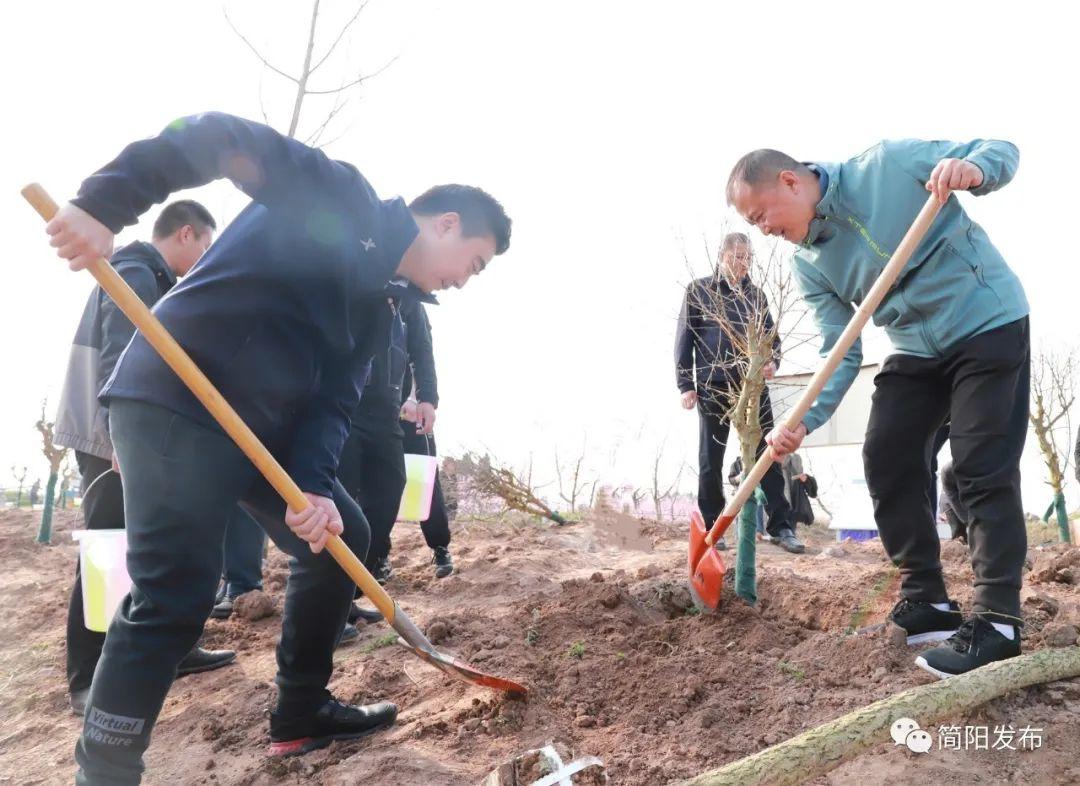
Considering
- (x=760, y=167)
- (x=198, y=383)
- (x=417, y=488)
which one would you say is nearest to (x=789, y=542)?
(x=417, y=488)

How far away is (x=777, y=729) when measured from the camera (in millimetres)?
2107

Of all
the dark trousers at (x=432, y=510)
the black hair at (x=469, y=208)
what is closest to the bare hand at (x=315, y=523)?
the black hair at (x=469, y=208)

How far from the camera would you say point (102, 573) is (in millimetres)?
2771

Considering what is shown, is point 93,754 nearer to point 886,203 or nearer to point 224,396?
point 224,396

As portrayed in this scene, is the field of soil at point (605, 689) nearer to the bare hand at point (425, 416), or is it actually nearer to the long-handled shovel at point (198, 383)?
→ the long-handled shovel at point (198, 383)

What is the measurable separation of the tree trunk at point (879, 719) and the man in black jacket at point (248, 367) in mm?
1259

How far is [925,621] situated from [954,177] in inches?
60.9

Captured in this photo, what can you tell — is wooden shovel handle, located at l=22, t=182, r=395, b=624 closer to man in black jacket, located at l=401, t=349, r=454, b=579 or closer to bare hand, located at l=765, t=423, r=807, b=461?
bare hand, located at l=765, t=423, r=807, b=461

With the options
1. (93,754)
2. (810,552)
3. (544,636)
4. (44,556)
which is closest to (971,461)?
(544,636)

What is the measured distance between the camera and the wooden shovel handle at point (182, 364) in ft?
5.44

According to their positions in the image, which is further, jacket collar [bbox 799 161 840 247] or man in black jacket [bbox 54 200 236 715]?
man in black jacket [bbox 54 200 236 715]

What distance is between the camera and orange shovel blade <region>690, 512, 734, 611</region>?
317cm

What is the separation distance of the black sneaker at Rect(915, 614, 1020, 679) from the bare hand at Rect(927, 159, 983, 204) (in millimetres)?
1363

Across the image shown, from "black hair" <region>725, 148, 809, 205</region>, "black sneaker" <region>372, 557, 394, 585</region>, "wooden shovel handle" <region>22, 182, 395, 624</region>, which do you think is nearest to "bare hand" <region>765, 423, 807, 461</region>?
"black hair" <region>725, 148, 809, 205</region>
